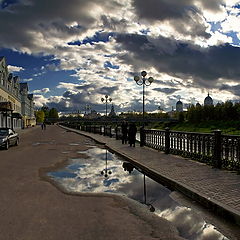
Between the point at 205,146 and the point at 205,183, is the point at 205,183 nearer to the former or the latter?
the point at 205,183

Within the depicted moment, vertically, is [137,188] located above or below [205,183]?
below

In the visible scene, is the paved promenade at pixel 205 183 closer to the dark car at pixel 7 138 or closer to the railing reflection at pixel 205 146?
the railing reflection at pixel 205 146

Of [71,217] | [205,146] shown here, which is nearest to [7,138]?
[205,146]

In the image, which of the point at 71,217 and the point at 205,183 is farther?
the point at 205,183

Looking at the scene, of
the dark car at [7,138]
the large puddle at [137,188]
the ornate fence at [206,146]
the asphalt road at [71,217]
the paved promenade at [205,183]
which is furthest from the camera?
the dark car at [7,138]

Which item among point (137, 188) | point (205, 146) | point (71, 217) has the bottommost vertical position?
point (137, 188)

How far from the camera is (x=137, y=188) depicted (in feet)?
27.3

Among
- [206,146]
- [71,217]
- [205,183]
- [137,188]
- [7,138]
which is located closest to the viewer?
[71,217]

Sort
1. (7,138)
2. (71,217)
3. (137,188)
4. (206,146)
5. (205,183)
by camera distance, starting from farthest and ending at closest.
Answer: (7,138)
(206,146)
(137,188)
(205,183)
(71,217)

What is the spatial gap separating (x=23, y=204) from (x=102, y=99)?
42.7 meters

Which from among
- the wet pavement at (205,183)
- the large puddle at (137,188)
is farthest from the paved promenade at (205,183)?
the large puddle at (137,188)

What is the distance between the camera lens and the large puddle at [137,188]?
521 cm

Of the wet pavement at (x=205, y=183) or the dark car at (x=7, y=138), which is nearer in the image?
the wet pavement at (x=205, y=183)

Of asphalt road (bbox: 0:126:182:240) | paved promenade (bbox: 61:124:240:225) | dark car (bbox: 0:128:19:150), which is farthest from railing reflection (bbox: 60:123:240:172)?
dark car (bbox: 0:128:19:150)
